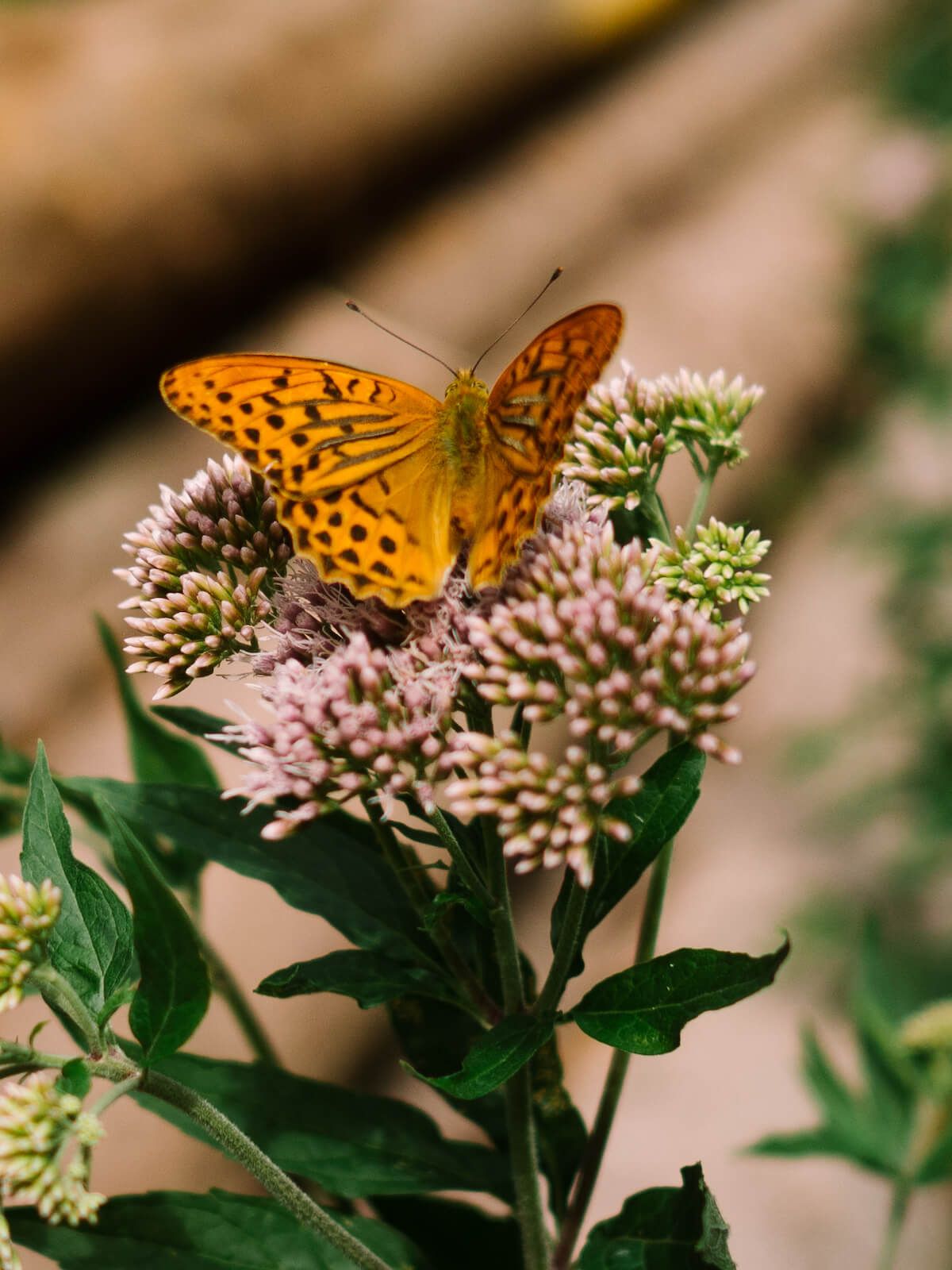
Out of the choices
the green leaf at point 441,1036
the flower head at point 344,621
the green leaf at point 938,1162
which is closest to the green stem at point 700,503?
the flower head at point 344,621

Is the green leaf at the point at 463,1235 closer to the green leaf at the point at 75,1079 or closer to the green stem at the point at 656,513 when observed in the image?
the green leaf at the point at 75,1079

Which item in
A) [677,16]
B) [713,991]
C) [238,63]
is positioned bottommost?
[713,991]

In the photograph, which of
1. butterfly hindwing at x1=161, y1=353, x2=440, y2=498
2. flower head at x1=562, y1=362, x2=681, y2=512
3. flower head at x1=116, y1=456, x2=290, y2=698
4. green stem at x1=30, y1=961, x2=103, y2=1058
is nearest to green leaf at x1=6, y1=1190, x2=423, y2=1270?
green stem at x1=30, y1=961, x2=103, y2=1058

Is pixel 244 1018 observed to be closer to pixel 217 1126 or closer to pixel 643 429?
pixel 217 1126

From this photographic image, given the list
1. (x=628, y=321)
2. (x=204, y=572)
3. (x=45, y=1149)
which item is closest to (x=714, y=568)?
(x=204, y=572)

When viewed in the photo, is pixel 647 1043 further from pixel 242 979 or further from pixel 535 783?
pixel 242 979

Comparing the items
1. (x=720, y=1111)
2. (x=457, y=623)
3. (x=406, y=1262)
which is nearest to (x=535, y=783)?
(x=457, y=623)
